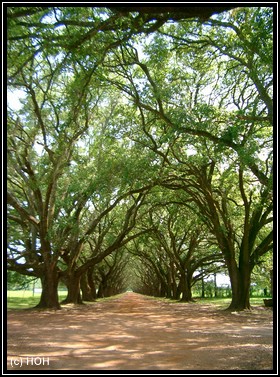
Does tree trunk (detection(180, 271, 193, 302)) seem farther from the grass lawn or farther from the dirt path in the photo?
the dirt path

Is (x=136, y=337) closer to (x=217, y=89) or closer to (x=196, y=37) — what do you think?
(x=196, y=37)

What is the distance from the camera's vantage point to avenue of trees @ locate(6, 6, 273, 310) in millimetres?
8336

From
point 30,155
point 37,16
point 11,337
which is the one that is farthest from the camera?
point 30,155

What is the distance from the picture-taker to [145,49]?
11.2 m

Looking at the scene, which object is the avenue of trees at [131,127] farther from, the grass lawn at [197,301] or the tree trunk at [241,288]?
the grass lawn at [197,301]

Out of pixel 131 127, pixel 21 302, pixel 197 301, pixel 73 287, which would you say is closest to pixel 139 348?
pixel 131 127

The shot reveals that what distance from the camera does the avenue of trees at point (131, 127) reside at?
8.34 metres

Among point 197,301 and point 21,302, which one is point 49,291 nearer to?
point 21,302

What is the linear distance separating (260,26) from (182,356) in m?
7.06

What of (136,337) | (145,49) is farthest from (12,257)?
(145,49)

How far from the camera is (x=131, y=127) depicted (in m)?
16.5

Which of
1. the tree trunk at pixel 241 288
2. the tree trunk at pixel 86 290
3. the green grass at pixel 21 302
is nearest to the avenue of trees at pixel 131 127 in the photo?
the tree trunk at pixel 241 288
